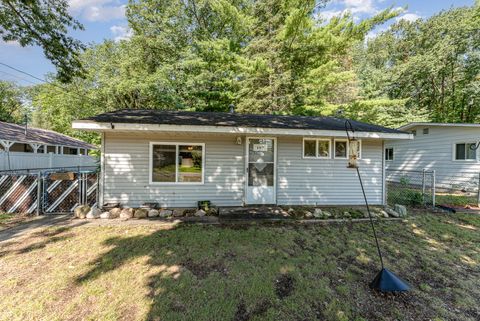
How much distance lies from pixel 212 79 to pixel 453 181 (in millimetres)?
13860

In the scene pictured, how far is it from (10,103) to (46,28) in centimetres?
3477

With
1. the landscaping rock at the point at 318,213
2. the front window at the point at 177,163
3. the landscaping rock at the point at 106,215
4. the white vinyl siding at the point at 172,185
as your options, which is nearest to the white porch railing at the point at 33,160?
the white vinyl siding at the point at 172,185

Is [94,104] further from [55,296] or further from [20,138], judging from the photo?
[55,296]

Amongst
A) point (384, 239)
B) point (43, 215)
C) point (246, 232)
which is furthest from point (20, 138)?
point (384, 239)

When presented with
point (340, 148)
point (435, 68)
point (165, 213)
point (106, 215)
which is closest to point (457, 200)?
point (340, 148)

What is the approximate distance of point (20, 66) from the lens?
39.9 feet

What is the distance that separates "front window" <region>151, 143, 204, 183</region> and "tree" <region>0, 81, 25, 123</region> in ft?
107

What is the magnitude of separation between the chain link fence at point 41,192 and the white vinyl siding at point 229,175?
3.08ft

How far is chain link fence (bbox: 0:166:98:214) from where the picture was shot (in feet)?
19.0

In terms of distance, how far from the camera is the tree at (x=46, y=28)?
6398 mm

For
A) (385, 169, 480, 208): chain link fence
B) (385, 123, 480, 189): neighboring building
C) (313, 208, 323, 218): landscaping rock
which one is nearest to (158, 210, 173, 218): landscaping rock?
(313, 208, 323, 218): landscaping rock

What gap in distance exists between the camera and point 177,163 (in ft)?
20.8

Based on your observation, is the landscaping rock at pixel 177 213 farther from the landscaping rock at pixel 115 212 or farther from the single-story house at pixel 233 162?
the landscaping rock at pixel 115 212

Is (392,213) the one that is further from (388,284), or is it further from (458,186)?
(458,186)
